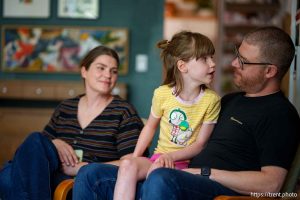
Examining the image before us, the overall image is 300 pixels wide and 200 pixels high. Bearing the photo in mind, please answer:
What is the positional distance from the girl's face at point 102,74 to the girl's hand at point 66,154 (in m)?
0.37

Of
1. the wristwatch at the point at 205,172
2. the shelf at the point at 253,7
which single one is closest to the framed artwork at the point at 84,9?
the wristwatch at the point at 205,172

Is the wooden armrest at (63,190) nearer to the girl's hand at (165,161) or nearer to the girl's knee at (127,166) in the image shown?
the girl's knee at (127,166)

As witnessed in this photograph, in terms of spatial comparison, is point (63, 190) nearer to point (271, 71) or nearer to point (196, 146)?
point (196, 146)

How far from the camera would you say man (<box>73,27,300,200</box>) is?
1.93m

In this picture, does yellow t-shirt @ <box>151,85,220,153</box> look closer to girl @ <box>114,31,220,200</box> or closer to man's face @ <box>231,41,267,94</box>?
girl @ <box>114,31,220,200</box>

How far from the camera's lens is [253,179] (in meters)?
1.96

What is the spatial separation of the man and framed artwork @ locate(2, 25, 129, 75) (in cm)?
226

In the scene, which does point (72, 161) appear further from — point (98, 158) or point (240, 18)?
point (240, 18)

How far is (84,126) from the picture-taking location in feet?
8.79

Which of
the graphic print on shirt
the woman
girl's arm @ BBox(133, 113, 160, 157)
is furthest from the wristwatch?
the woman

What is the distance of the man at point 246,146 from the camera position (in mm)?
1928

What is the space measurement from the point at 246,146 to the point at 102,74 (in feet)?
3.24

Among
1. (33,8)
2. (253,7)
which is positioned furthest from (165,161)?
(253,7)

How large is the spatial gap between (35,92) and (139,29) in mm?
1079
